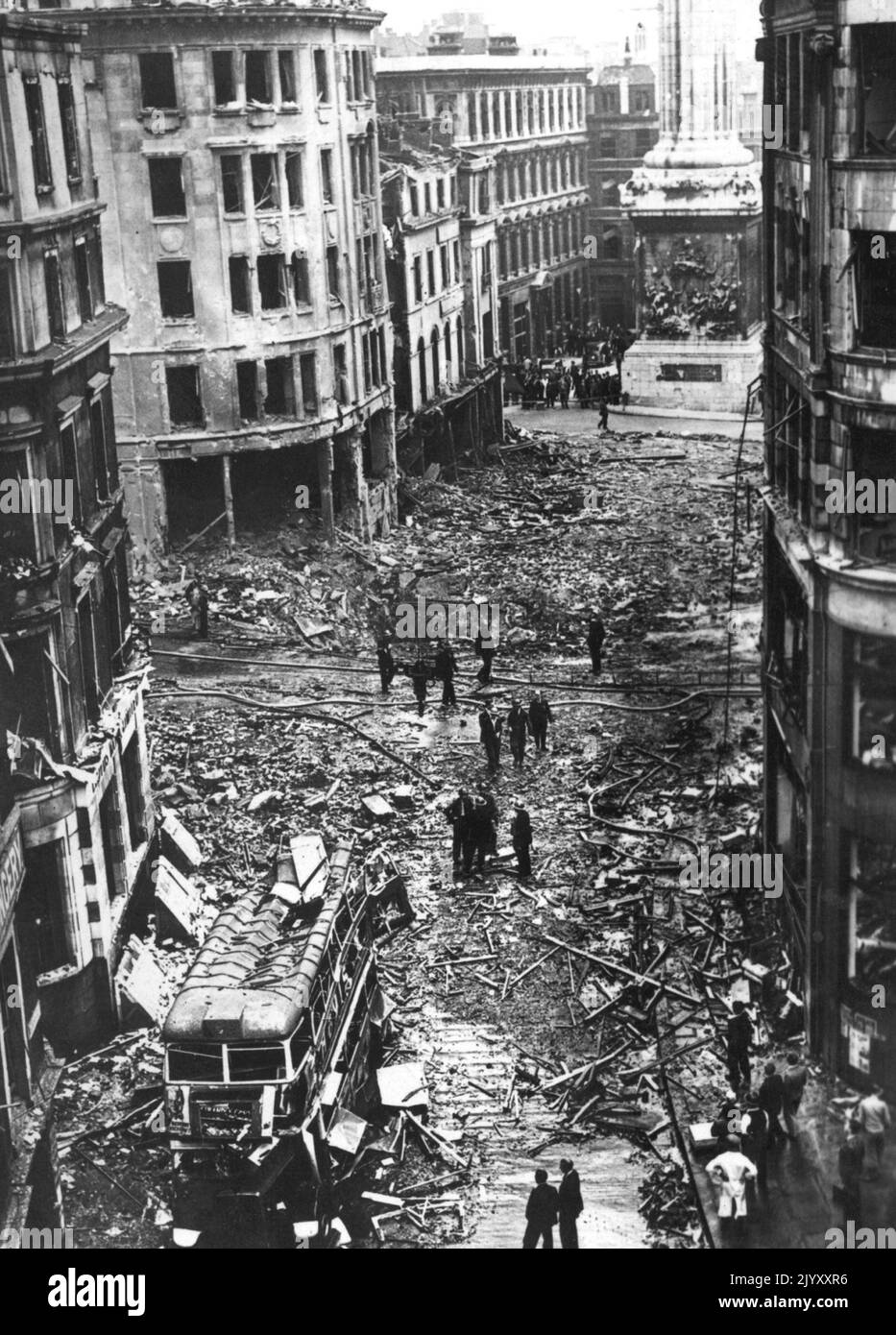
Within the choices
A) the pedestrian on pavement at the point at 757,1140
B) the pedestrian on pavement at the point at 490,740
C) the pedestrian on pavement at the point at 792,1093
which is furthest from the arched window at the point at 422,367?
the pedestrian on pavement at the point at 757,1140

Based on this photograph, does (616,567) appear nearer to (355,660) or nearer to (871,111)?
(355,660)

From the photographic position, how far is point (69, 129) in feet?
98.9

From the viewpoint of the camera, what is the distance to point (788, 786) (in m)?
30.2

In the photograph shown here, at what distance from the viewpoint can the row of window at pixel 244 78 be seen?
51.6 metres

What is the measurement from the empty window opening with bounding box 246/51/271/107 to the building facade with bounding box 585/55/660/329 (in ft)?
188

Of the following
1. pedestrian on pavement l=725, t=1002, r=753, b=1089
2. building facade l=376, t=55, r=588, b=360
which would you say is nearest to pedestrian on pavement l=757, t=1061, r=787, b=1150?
pedestrian on pavement l=725, t=1002, r=753, b=1089

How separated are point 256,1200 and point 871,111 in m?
16.6

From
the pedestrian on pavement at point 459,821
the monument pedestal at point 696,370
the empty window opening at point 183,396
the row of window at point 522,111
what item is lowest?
the pedestrian on pavement at point 459,821

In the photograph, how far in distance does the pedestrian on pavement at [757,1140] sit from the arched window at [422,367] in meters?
48.4

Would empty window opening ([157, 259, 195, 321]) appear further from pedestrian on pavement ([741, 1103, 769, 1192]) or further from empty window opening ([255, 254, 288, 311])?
pedestrian on pavement ([741, 1103, 769, 1192])

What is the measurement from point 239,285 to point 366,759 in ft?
65.1

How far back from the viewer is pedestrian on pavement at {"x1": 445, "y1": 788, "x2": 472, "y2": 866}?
34.9 m

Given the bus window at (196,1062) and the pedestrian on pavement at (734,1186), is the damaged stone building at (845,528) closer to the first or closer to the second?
the pedestrian on pavement at (734,1186)

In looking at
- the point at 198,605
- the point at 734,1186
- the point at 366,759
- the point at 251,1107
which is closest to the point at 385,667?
the point at 366,759
